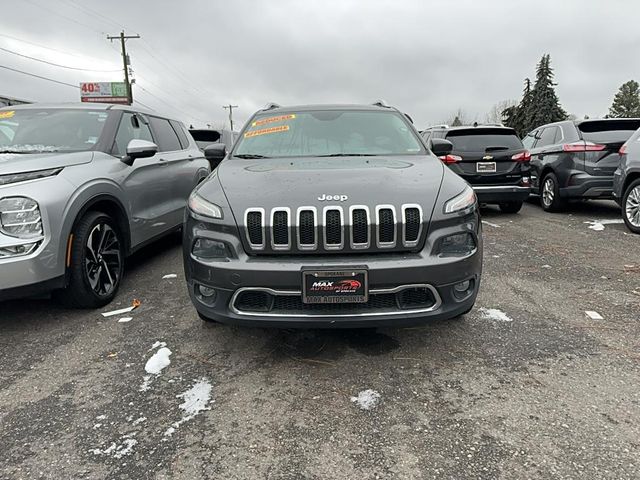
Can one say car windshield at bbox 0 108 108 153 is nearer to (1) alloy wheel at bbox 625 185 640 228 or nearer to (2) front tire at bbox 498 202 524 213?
(1) alloy wheel at bbox 625 185 640 228

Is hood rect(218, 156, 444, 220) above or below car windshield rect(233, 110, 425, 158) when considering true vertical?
below

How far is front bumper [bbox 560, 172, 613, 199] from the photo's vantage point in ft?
24.2

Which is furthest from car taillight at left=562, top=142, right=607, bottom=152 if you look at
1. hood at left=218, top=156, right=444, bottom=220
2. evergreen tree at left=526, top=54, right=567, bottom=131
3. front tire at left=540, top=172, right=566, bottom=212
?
evergreen tree at left=526, top=54, right=567, bottom=131

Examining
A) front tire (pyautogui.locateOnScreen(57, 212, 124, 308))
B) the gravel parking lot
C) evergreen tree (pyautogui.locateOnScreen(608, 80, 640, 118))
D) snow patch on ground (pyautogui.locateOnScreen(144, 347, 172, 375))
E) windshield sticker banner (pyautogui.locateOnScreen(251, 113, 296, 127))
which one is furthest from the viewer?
evergreen tree (pyautogui.locateOnScreen(608, 80, 640, 118))

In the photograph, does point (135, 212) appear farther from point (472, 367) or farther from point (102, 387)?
point (472, 367)

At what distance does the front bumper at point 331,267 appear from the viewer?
8.15ft

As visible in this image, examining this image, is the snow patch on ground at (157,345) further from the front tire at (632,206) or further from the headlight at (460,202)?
the front tire at (632,206)

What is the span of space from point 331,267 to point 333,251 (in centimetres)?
13

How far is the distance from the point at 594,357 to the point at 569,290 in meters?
1.40

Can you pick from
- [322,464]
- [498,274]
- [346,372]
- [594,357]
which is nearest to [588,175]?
[498,274]

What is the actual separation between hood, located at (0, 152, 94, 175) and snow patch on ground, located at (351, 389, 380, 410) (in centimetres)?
272

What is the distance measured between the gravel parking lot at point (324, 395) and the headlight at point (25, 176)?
1.15m

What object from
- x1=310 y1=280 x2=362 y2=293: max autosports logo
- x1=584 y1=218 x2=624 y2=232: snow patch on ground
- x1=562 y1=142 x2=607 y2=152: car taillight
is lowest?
x1=584 y1=218 x2=624 y2=232: snow patch on ground

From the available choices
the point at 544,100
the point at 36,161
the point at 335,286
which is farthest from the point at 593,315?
the point at 544,100
